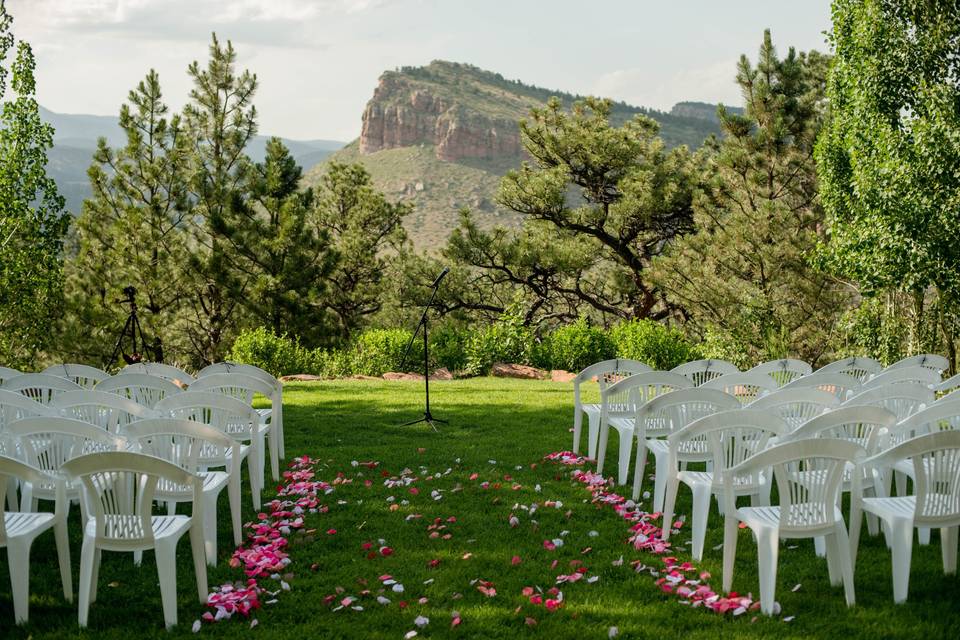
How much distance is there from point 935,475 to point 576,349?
945 centimetres

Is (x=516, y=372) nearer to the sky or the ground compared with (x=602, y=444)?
nearer to the ground

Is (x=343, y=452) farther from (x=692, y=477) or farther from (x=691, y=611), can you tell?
(x=691, y=611)

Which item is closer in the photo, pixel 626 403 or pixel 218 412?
pixel 218 412

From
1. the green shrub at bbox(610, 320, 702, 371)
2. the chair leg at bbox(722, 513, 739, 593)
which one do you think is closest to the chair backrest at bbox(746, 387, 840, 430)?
the chair leg at bbox(722, 513, 739, 593)

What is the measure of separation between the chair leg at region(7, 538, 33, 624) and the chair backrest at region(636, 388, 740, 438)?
301 cm

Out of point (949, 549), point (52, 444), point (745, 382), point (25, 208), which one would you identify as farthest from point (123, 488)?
point (25, 208)

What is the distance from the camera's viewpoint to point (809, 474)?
131 inches

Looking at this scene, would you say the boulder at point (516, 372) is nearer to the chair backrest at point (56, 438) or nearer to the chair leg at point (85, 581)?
the chair backrest at point (56, 438)

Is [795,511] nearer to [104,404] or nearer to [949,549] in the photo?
[949,549]

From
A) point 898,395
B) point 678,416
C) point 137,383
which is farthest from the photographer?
point 137,383

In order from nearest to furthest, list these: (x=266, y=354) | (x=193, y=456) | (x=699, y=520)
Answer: (x=193, y=456) < (x=699, y=520) < (x=266, y=354)

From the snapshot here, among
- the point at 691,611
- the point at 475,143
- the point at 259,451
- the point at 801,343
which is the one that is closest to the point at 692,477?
the point at 691,611

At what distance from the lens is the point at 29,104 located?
31.9ft

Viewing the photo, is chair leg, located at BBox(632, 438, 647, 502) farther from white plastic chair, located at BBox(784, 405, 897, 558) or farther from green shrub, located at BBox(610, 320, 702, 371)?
green shrub, located at BBox(610, 320, 702, 371)
